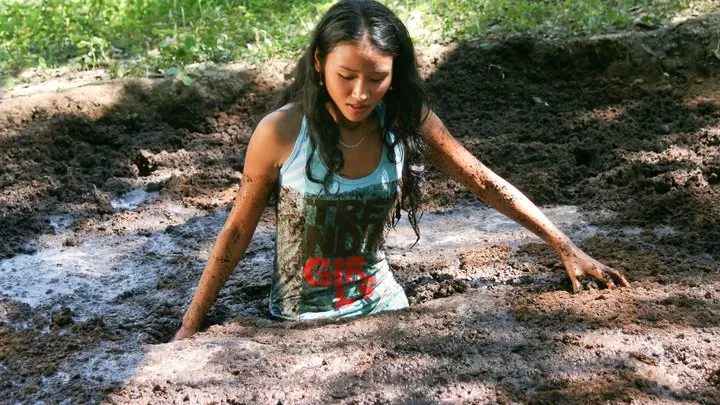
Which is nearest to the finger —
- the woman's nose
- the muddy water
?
the muddy water

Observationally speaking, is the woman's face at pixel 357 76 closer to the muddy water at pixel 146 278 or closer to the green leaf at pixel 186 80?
the muddy water at pixel 146 278

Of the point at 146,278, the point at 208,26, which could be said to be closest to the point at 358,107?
the point at 146,278

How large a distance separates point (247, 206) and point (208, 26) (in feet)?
12.7

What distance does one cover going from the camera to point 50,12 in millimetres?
7184

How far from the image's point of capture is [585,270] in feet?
11.8

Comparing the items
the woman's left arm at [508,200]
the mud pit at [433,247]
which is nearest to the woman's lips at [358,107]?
the woman's left arm at [508,200]

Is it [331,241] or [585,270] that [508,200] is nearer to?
[585,270]

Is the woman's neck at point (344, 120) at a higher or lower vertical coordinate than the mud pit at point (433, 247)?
higher

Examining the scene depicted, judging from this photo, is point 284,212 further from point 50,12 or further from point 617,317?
point 50,12

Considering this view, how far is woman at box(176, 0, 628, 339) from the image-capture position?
3.24m

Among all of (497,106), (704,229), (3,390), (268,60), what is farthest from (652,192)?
(3,390)

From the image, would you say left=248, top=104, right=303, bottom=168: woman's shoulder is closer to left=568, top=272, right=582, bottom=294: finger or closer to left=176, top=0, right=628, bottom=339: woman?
left=176, top=0, right=628, bottom=339: woman

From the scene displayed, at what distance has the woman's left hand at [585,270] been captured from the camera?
358cm

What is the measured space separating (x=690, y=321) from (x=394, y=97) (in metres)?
1.30
